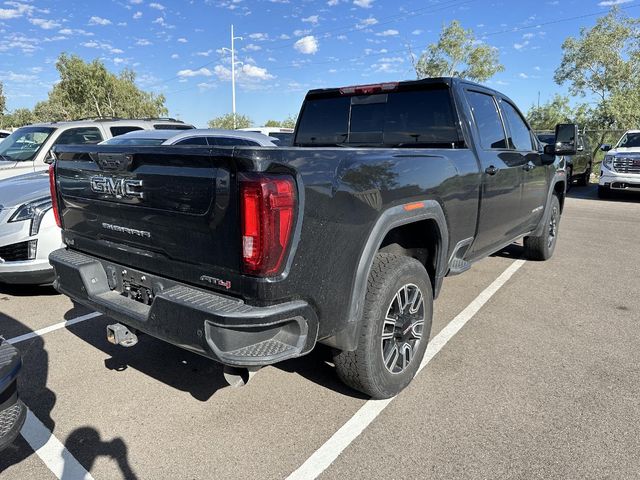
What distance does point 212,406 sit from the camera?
297cm

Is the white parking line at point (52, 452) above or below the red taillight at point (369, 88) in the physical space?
below

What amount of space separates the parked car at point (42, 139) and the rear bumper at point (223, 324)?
5703 mm

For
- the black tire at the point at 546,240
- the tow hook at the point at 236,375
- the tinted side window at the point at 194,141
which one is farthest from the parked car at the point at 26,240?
the black tire at the point at 546,240

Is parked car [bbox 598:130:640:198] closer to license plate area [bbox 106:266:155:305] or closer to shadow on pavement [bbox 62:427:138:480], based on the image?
license plate area [bbox 106:266:155:305]

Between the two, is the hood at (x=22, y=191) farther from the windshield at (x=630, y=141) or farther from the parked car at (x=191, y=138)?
the windshield at (x=630, y=141)

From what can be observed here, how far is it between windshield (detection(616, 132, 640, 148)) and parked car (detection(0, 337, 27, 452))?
51.3ft

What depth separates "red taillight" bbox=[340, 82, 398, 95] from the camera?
418 cm

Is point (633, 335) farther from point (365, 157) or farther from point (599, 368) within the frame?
point (365, 157)

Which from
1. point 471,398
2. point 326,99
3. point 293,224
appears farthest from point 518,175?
point 293,224

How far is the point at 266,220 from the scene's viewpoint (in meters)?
2.06

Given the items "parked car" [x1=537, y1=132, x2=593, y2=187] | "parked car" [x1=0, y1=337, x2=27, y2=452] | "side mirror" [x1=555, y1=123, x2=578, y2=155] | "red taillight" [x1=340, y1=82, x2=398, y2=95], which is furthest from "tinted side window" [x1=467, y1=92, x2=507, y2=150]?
"parked car" [x1=537, y1=132, x2=593, y2=187]

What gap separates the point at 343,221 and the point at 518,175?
9.39ft

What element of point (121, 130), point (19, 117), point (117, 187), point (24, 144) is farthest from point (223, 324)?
point (19, 117)

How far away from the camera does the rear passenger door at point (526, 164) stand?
15.3ft
